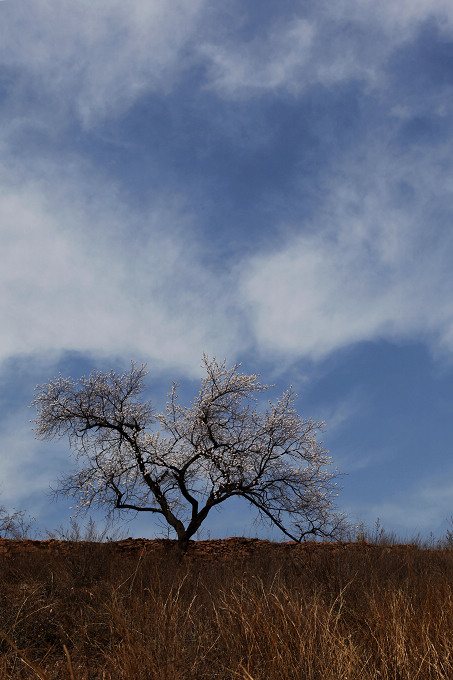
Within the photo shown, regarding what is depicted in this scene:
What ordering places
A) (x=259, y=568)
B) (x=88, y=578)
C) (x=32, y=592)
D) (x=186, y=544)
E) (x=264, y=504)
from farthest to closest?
1. (x=264, y=504)
2. (x=186, y=544)
3. (x=259, y=568)
4. (x=88, y=578)
5. (x=32, y=592)

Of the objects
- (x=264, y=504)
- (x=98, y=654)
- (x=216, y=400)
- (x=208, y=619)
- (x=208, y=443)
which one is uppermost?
(x=216, y=400)

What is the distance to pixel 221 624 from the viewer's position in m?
5.96

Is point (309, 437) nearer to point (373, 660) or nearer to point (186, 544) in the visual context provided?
point (186, 544)

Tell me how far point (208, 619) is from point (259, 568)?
4626mm

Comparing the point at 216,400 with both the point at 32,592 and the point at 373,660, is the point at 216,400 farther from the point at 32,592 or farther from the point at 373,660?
the point at 373,660

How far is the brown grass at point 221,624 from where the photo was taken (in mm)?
4672

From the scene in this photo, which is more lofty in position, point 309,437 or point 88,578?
point 309,437

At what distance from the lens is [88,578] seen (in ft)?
31.0

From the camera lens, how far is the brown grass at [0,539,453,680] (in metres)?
4.67

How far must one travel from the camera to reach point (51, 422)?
1978 cm

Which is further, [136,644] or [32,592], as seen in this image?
[32,592]

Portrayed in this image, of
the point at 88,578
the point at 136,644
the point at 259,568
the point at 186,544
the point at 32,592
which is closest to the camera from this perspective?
the point at 136,644

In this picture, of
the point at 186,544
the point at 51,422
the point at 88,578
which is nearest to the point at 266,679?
the point at 88,578

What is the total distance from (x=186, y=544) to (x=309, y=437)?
5.63 m
